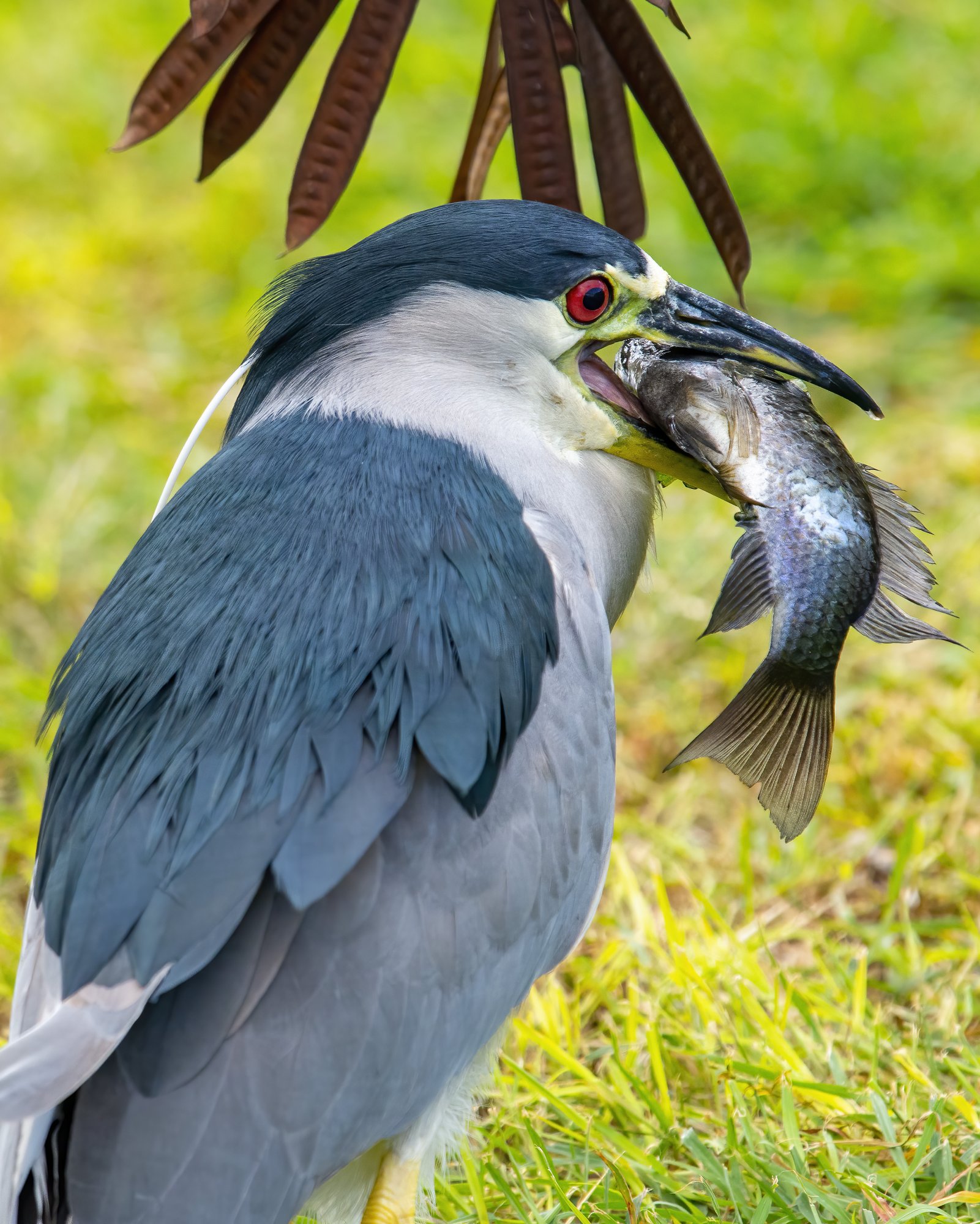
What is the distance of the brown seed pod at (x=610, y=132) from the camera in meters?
2.18

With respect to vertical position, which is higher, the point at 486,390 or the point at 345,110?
the point at 345,110

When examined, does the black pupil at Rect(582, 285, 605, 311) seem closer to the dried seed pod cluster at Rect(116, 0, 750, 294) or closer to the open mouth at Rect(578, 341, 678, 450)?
the open mouth at Rect(578, 341, 678, 450)

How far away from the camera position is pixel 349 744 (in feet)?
5.99

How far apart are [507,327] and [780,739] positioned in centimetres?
73

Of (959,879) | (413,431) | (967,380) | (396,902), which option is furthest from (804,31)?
(396,902)

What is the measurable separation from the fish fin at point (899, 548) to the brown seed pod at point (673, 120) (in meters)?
0.39

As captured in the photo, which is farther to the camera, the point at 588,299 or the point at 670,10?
the point at 588,299

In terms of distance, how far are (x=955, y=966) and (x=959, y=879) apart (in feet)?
0.82

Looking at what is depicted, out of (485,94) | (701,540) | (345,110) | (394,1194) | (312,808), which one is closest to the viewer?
(312,808)

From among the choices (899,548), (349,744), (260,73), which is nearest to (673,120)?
(260,73)

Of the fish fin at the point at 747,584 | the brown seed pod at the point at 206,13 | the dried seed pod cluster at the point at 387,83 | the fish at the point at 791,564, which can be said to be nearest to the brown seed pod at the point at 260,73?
the dried seed pod cluster at the point at 387,83

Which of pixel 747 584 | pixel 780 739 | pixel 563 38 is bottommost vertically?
pixel 780 739

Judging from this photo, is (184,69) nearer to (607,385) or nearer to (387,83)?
(387,83)

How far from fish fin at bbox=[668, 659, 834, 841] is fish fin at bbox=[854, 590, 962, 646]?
0.32 feet
